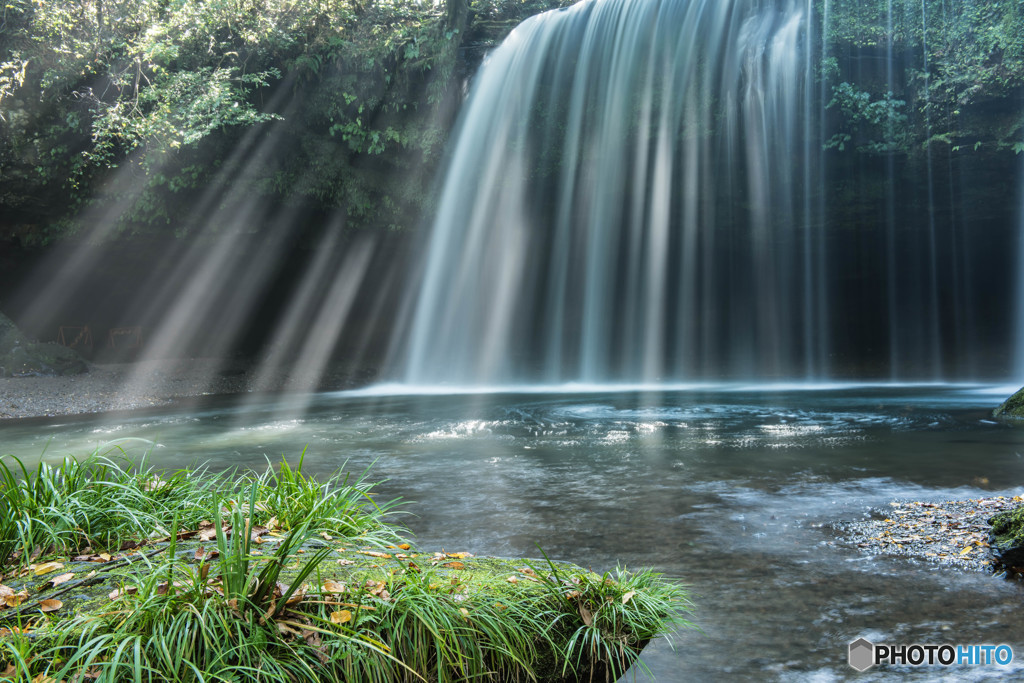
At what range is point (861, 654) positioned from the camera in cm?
247

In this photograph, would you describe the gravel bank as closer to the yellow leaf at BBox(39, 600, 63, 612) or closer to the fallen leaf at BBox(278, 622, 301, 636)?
the yellow leaf at BBox(39, 600, 63, 612)

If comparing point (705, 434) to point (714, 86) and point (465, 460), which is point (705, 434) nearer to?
point (465, 460)

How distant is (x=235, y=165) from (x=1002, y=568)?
653 inches

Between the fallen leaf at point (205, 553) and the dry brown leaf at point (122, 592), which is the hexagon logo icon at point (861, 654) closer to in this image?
the fallen leaf at point (205, 553)

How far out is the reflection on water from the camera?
2662mm

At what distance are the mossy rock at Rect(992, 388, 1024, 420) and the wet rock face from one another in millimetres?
17613

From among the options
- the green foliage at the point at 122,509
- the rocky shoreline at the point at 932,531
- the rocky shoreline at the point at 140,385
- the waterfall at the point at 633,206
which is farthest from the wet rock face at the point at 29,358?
the rocky shoreline at the point at 932,531

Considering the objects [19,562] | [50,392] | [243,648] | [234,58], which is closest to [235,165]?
[234,58]

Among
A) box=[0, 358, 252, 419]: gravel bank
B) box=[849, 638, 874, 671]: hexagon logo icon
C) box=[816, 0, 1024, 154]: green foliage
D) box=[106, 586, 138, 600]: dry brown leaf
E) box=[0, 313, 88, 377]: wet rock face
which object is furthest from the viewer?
box=[0, 313, 88, 377]: wet rock face

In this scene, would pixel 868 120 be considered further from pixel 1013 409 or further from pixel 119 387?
pixel 119 387

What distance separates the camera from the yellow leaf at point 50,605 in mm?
2254

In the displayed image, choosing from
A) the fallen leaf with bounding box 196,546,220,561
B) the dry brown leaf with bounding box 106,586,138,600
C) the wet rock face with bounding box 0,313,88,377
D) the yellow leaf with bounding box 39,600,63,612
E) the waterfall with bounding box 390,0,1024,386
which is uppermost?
the waterfall with bounding box 390,0,1024,386

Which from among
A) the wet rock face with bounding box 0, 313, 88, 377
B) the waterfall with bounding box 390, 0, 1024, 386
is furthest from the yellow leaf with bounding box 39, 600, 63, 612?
the wet rock face with bounding box 0, 313, 88, 377

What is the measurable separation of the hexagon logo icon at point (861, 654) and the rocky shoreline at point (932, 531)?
3.39 feet
